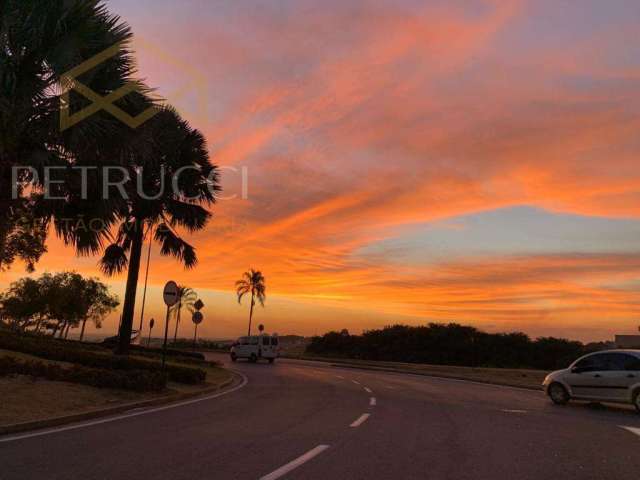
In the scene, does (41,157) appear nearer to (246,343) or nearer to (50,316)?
(246,343)

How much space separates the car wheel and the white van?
2900 cm

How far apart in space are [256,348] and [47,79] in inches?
1324

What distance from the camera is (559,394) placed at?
1759 cm

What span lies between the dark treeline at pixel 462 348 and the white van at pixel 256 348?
28.3 meters

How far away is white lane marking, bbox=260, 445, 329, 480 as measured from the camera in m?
6.57

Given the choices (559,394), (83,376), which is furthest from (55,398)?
(559,394)

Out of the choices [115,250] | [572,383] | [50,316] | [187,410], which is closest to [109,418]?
[187,410]

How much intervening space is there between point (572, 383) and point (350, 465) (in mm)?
12228

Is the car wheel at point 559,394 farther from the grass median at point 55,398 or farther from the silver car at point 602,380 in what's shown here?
the grass median at point 55,398

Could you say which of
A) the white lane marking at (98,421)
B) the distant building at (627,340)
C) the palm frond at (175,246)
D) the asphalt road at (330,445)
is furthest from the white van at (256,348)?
the asphalt road at (330,445)

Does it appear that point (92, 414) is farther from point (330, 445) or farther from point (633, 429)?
point (633, 429)

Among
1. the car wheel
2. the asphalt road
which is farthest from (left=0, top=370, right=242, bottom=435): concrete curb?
the car wheel

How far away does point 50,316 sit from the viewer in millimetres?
64062

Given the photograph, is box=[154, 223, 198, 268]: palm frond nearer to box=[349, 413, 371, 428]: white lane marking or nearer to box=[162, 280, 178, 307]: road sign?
box=[162, 280, 178, 307]: road sign
